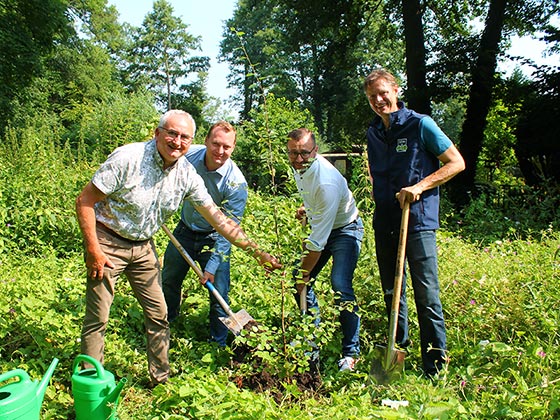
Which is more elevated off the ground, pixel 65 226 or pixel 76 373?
pixel 65 226

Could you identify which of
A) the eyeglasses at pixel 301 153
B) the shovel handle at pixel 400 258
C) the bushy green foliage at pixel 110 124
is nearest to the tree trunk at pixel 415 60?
the bushy green foliage at pixel 110 124

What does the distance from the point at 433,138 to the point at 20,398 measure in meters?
2.52

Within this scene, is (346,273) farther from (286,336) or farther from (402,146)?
(402,146)

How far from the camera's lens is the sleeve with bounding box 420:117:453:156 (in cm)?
283

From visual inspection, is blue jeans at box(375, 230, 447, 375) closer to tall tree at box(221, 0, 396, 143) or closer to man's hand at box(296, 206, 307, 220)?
man's hand at box(296, 206, 307, 220)

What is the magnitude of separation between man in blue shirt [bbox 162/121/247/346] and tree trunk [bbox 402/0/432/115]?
878 cm

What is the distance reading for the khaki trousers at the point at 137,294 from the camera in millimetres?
2730

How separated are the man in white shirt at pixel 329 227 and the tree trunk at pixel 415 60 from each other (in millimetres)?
8828

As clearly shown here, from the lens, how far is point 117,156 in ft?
8.75

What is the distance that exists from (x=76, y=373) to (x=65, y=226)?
3073mm

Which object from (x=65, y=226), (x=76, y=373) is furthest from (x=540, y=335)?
(x=65, y=226)

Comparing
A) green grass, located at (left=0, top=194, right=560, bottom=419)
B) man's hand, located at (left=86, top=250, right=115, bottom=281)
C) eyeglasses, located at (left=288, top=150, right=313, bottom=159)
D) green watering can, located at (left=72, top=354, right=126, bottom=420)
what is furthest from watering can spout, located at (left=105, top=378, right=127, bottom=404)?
eyeglasses, located at (left=288, top=150, right=313, bottom=159)

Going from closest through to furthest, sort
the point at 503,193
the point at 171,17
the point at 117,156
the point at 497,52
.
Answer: the point at 117,156 → the point at 503,193 → the point at 497,52 → the point at 171,17

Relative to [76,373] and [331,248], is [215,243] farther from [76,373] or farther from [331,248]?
[76,373]
